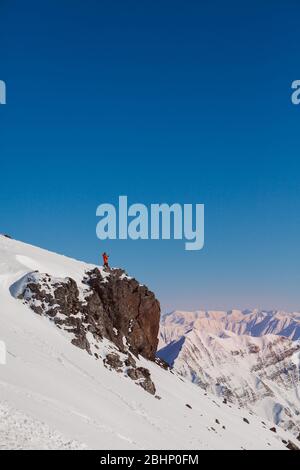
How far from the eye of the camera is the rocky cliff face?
63.6 m

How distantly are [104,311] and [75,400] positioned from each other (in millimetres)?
38253

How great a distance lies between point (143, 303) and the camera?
293 feet

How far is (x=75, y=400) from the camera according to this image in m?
37.9

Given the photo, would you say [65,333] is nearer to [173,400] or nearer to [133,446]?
[173,400]

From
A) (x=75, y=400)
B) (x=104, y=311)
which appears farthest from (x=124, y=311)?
(x=75, y=400)

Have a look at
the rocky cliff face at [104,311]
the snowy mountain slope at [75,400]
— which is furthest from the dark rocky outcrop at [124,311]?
the snowy mountain slope at [75,400]

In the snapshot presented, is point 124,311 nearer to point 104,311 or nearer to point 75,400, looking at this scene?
point 104,311

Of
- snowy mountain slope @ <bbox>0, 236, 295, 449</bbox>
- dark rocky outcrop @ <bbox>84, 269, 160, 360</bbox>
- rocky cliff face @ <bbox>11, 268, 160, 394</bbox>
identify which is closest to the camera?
snowy mountain slope @ <bbox>0, 236, 295, 449</bbox>

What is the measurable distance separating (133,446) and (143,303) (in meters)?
57.8

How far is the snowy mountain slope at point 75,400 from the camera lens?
27.3 m

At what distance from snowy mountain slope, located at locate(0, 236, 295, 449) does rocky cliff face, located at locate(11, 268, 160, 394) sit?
1.90 metres

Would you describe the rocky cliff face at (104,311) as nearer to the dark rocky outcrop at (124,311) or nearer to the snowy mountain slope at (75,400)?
the dark rocky outcrop at (124,311)

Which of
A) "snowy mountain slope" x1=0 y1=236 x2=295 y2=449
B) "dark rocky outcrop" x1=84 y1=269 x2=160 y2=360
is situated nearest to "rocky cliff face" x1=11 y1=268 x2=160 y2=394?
"dark rocky outcrop" x1=84 y1=269 x2=160 y2=360

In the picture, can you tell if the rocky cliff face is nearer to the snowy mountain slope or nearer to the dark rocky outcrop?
the dark rocky outcrop
